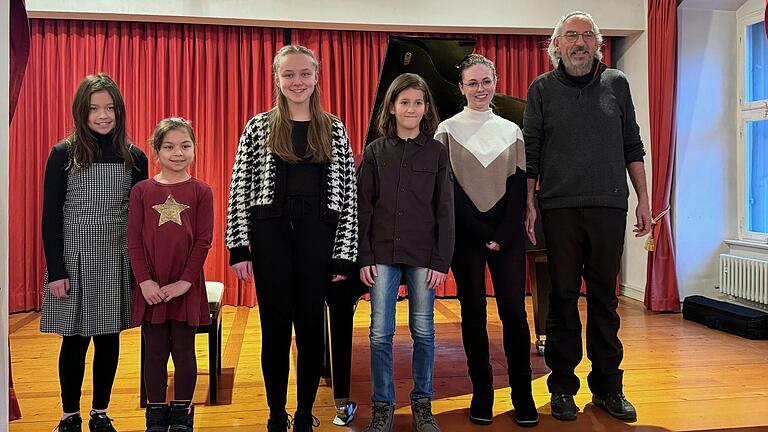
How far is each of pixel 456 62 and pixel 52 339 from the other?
3.00 meters

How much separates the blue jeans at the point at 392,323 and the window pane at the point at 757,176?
3.59m

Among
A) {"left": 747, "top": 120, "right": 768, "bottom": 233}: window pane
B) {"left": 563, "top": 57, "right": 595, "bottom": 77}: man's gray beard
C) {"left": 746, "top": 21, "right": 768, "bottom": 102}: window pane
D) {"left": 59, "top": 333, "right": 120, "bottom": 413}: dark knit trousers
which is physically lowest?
{"left": 59, "top": 333, "right": 120, "bottom": 413}: dark knit trousers

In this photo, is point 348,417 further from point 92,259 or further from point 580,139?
point 580,139

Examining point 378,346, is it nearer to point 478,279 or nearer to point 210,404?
point 478,279

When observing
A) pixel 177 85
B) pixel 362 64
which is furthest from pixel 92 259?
pixel 362 64

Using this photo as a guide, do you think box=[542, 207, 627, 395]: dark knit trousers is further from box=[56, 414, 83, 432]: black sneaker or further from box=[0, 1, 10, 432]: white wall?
box=[0, 1, 10, 432]: white wall

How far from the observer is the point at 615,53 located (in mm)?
6109

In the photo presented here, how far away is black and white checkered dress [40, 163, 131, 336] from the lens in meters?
2.33

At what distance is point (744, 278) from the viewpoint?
15.9ft

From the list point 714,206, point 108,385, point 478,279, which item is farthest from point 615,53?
point 108,385

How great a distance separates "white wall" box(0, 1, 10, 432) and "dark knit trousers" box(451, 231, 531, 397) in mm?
1507

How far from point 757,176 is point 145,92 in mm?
4664

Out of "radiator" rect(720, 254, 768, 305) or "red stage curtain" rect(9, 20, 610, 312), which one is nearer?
"radiator" rect(720, 254, 768, 305)

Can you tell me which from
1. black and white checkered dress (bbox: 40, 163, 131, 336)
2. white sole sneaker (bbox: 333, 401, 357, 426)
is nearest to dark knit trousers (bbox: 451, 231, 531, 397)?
white sole sneaker (bbox: 333, 401, 357, 426)
